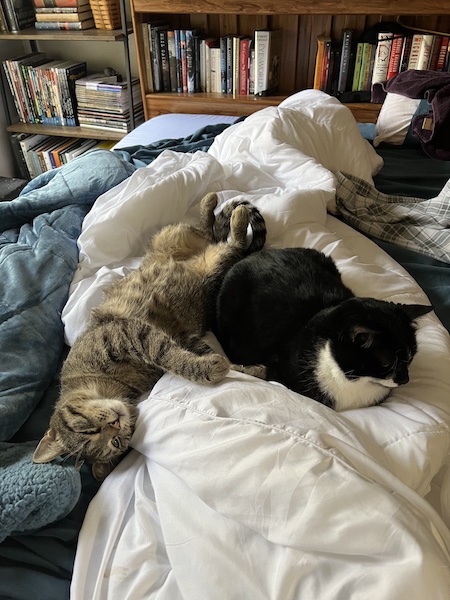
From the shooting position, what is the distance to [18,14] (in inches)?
110

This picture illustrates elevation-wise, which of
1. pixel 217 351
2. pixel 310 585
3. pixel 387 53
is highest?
pixel 387 53

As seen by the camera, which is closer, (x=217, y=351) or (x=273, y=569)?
(x=273, y=569)

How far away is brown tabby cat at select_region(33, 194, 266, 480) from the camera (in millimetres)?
925

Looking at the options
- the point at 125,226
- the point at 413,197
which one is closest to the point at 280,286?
the point at 125,226

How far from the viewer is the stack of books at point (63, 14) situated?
2.67 metres

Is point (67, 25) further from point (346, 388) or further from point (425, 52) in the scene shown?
point (346, 388)

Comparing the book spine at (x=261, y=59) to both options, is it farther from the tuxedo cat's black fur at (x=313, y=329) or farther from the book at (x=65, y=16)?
the tuxedo cat's black fur at (x=313, y=329)

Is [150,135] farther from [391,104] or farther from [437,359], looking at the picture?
[437,359]

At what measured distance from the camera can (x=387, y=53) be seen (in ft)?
7.83

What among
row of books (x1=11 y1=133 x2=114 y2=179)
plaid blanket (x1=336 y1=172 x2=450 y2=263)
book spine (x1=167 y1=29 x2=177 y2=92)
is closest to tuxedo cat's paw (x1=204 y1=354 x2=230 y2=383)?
plaid blanket (x1=336 y1=172 x2=450 y2=263)

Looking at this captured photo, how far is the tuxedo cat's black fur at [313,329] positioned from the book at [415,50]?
6.00 feet

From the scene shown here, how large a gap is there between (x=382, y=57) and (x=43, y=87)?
6.87 ft

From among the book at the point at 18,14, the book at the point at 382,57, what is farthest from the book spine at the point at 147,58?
the book at the point at 382,57

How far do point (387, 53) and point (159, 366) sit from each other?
2.22m
